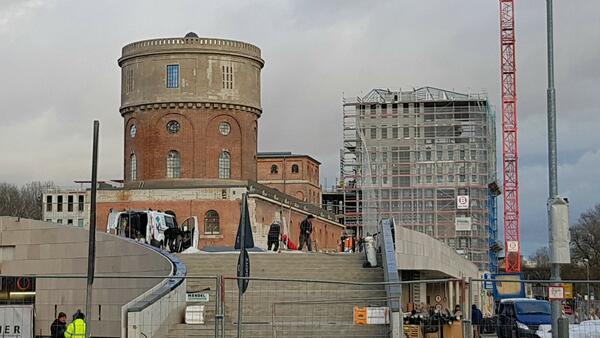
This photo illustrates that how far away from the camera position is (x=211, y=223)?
7231 centimetres

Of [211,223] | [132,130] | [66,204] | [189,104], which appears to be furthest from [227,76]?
[66,204]

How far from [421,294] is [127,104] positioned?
38.5 metres

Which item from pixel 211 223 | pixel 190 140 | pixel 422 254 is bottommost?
pixel 422 254

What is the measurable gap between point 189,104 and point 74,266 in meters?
38.6

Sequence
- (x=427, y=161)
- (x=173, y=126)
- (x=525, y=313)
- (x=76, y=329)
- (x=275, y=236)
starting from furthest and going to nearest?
(x=427, y=161) < (x=173, y=126) < (x=275, y=236) < (x=525, y=313) < (x=76, y=329)

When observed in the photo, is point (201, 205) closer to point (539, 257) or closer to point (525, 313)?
point (525, 313)

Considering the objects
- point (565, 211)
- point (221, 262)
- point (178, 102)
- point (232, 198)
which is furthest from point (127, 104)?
point (565, 211)

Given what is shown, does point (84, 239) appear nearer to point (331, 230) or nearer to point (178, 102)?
point (178, 102)

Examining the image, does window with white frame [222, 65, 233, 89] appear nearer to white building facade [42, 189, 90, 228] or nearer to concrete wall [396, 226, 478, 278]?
concrete wall [396, 226, 478, 278]

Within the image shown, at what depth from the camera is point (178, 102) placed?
74562mm

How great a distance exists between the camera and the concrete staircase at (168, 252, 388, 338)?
23.0 meters

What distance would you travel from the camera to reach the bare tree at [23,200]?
108938 millimetres

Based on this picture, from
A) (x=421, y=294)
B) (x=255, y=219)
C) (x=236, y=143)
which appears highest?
(x=236, y=143)

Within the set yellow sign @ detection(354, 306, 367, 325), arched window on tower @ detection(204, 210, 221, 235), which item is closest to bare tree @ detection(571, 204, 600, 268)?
arched window on tower @ detection(204, 210, 221, 235)
